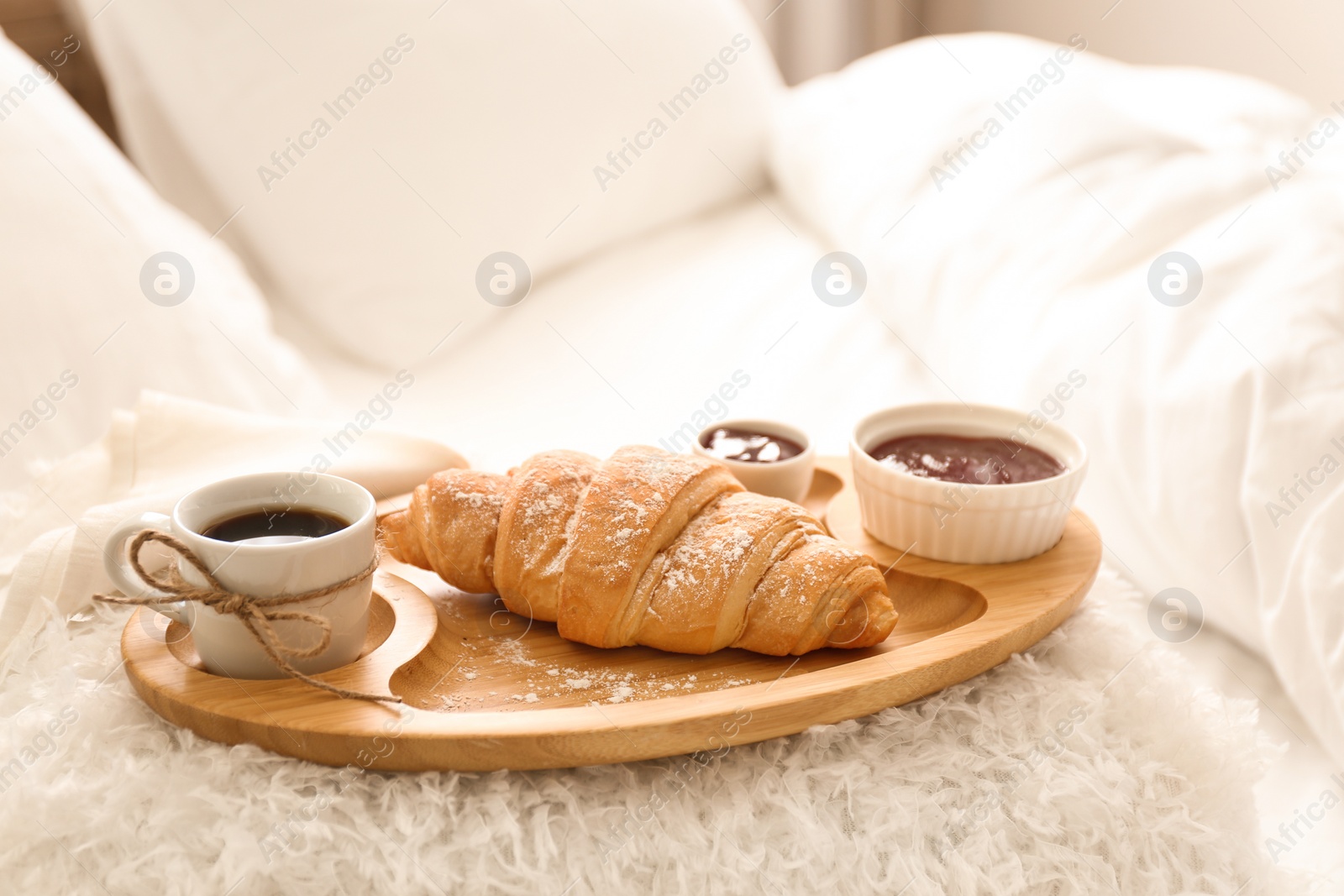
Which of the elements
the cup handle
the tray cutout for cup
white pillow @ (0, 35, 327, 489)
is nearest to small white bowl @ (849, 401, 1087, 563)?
the tray cutout for cup

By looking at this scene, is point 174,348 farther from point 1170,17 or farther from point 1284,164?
point 1170,17

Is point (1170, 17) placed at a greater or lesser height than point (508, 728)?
lesser

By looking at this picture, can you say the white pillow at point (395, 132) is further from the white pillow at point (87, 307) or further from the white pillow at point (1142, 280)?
the white pillow at point (1142, 280)

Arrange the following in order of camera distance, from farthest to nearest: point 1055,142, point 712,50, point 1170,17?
1. point 1170,17
2. point 712,50
3. point 1055,142

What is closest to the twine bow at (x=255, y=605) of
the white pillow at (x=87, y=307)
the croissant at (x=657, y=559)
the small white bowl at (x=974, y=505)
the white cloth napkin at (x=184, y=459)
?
the croissant at (x=657, y=559)

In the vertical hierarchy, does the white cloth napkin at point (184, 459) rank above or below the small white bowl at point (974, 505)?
above

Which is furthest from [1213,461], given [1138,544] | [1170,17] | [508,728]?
[1170,17]

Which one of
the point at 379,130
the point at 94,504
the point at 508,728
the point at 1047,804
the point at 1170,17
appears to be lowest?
the point at 1170,17

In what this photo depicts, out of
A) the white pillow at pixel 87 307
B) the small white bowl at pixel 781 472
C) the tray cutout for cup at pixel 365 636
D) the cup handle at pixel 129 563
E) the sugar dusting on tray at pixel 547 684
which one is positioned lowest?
the small white bowl at pixel 781 472
